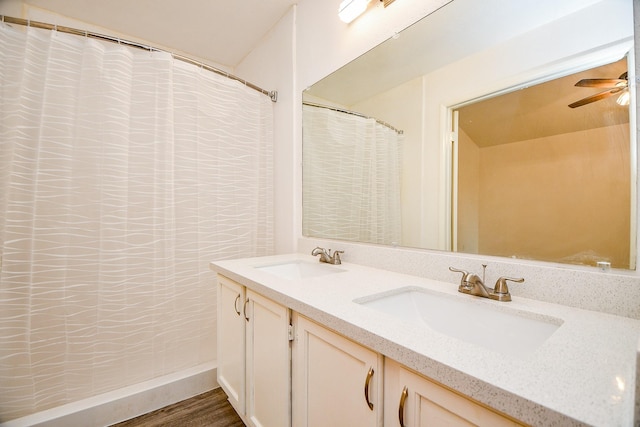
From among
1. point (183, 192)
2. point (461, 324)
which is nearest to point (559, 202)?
point (461, 324)

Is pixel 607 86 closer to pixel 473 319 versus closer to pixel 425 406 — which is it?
pixel 473 319

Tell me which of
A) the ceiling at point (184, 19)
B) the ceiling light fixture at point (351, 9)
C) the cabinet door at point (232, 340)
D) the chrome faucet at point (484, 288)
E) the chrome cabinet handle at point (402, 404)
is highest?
the ceiling at point (184, 19)

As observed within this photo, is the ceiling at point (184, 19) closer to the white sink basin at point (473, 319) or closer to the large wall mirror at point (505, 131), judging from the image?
the large wall mirror at point (505, 131)

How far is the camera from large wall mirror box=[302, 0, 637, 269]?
0.73 metres

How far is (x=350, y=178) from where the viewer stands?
5.31 ft

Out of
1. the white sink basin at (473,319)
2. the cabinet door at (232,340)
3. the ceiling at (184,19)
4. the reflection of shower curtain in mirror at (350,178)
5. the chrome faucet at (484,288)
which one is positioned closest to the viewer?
the white sink basin at (473,319)

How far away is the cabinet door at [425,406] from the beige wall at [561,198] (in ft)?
1.96

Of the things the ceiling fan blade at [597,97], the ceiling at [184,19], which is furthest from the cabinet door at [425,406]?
the ceiling at [184,19]

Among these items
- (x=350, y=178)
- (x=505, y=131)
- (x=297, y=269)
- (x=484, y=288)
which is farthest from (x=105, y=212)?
(x=505, y=131)

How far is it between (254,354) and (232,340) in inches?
9.3

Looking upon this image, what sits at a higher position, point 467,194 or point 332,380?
point 467,194

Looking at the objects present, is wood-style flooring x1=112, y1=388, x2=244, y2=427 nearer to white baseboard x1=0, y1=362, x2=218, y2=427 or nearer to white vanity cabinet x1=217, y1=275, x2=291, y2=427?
white baseboard x1=0, y1=362, x2=218, y2=427

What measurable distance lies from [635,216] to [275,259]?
1.43m

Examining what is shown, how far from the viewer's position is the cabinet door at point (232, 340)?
1221 mm
